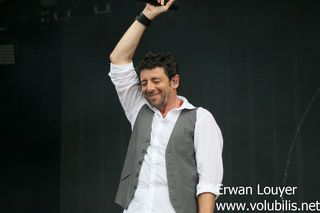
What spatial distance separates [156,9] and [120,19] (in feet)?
7.43

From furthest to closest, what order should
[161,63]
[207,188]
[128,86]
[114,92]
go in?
[114,92] → [128,86] → [161,63] → [207,188]

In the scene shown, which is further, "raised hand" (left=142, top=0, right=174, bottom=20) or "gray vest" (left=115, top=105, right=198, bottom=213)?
"raised hand" (left=142, top=0, right=174, bottom=20)

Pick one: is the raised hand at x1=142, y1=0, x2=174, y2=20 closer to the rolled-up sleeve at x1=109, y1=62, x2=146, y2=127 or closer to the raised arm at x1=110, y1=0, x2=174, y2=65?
the raised arm at x1=110, y1=0, x2=174, y2=65

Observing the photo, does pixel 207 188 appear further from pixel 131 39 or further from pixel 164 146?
pixel 131 39

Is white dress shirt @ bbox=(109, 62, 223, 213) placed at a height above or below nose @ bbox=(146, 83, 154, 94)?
below

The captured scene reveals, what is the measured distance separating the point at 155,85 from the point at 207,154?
32 cm

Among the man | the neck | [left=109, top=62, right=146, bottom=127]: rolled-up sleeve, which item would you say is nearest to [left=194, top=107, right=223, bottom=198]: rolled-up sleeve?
the man

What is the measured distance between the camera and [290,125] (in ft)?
14.0

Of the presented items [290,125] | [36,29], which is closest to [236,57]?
[290,125]

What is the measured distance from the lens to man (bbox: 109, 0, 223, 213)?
7.16ft

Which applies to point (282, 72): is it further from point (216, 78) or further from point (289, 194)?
point (289, 194)

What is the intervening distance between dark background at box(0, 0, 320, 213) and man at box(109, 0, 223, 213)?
6.66ft

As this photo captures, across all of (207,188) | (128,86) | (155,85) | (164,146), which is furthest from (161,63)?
(207,188)

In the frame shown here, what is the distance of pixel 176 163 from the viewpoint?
2191mm
